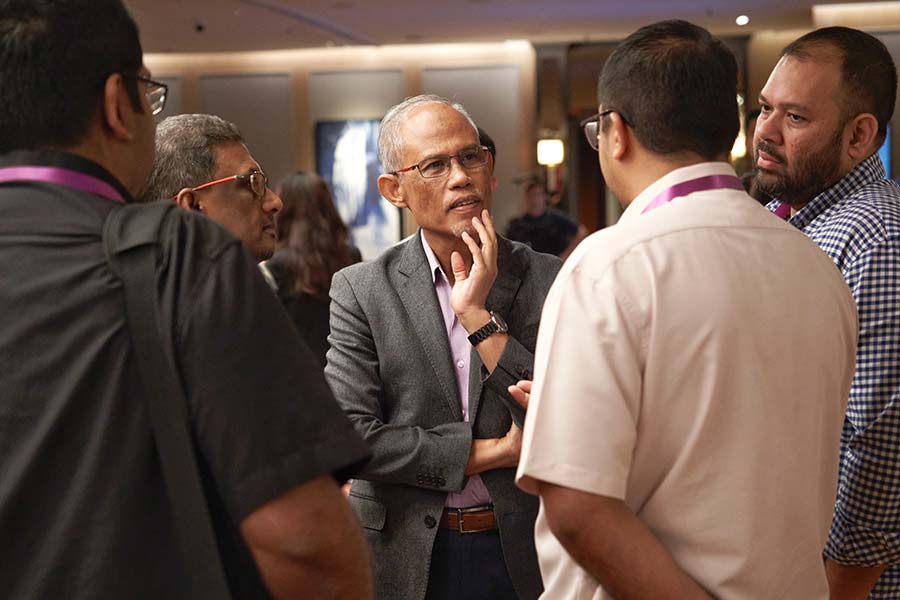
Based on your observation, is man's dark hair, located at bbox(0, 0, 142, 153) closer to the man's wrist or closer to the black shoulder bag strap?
the black shoulder bag strap

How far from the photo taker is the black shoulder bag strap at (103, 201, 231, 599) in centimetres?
123

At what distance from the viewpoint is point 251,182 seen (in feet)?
7.36

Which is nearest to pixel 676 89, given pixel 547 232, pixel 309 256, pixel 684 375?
pixel 684 375

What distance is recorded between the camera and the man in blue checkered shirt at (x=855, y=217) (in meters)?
2.01

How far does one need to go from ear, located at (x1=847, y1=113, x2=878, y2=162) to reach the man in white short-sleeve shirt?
2.59 feet

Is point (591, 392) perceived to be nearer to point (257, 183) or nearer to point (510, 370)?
point (510, 370)

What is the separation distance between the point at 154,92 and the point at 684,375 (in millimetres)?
911

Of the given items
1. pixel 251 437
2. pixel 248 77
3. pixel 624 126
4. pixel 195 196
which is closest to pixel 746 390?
pixel 624 126

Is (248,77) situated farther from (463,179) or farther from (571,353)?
(571,353)

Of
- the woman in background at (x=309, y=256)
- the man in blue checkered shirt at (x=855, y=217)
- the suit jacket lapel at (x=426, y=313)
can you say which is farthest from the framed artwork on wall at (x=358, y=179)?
the man in blue checkered shirt at (x=855, y=217)

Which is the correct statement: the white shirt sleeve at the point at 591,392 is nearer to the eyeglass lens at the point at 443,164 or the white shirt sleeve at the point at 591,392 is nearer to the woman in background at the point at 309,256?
the eyeglass lens at the point at 443,164

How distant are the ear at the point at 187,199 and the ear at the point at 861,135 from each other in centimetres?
150

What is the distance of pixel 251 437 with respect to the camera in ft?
4.08

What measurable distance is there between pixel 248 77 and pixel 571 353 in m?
13.0
